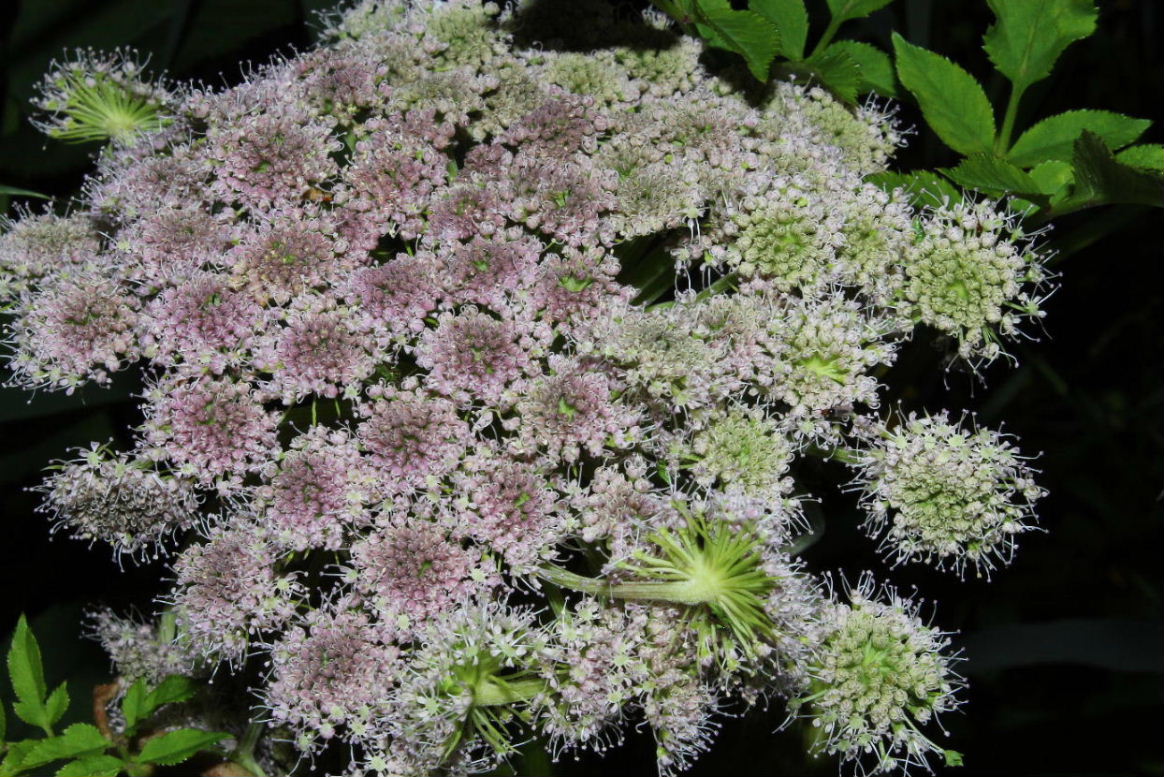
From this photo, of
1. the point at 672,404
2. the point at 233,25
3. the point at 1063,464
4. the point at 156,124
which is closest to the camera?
the point at 672,404

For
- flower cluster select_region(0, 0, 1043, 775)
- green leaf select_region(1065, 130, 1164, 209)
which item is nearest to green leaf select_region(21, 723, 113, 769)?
flower cluster select_region(0, 0, 1043, 775)

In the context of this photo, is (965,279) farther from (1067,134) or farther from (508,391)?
(508,391)

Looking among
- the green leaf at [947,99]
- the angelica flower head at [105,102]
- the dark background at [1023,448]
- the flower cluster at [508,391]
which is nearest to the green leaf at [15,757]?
the flower cluster at [508,391]

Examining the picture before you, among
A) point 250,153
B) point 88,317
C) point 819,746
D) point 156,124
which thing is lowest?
point 819,746

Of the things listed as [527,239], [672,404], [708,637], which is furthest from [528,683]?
[527,239]

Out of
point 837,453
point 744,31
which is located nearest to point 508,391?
point 837,453

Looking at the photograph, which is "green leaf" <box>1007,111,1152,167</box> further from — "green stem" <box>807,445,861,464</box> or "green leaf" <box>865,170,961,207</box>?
"green stem" <box>807,445,861,464</box>

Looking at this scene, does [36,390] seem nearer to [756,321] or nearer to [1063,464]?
[756,321]

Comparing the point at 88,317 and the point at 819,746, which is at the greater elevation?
the point at 88,317
